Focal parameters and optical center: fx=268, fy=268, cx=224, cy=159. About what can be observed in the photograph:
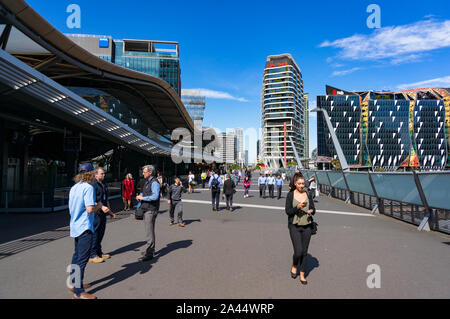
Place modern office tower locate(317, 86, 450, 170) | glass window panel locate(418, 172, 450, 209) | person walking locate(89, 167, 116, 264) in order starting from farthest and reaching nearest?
1. modern office tower locate(317, 86, 450, 170)
2. glass window panel locate(418, 172, 450, 209)
3. person walking locate(89, 167, 116, 264)

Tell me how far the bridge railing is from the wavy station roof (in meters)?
16.5

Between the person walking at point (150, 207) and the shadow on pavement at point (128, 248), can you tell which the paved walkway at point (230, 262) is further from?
the person walking at point (150, 207)

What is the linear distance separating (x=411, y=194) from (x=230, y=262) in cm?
688

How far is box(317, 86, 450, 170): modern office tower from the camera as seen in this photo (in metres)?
111

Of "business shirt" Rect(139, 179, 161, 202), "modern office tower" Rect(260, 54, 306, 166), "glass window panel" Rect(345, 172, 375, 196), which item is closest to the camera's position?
"business shirt" Rect(139, 179, 161, 202)

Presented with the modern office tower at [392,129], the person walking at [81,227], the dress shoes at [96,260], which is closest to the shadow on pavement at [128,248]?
the dress shoes at [96,260]

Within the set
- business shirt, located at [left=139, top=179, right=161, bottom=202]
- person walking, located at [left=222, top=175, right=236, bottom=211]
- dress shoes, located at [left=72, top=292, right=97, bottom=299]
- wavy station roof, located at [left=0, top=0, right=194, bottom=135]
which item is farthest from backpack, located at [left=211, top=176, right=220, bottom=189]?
wavy station roof, located at [left=0, top=0, right=194, bottom=135]

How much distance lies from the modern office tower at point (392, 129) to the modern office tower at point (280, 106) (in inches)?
1145

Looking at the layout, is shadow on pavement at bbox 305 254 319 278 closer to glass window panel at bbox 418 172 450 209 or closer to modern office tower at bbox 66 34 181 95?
glass window panel at bbox 418 172 450 209

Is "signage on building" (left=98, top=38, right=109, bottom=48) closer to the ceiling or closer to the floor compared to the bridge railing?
closer to the ceiling

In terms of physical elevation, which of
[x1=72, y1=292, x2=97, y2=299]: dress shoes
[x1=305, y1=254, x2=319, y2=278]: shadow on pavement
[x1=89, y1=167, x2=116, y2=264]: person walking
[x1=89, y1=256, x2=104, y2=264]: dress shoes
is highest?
[x1=89, y1=167, x2=116, y2=264]: person walking

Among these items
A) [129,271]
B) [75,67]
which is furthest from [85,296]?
[75,67]

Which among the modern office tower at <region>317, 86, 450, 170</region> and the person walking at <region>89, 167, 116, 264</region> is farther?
the modern office tower at <region>317, 86, 450, 170</region>
